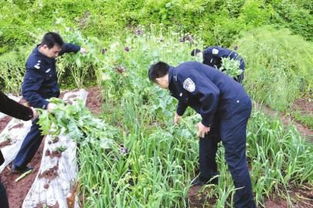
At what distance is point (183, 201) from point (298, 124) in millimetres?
2760

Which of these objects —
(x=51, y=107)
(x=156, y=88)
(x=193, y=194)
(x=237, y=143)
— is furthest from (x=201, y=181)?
(x=51, y=107)

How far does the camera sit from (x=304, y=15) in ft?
29.6

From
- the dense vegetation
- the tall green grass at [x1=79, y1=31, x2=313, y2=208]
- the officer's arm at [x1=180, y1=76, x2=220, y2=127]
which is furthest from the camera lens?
the dense vegetation

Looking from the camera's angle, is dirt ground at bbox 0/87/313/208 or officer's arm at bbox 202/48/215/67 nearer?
dirt ground at bbox 0/87/313/208

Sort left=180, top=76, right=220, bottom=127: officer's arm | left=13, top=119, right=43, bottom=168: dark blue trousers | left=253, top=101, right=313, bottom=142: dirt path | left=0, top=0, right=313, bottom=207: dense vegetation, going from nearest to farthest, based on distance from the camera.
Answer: left=180, top=76, right=220, bottom=127: officer's arm
left=0, top=0, right=313, bottom=207: dense vegetation
left=13, top=119, right=43, bottom=168: dark blue trousers
left=253, top=101, right=313, bottom=142: dirt path

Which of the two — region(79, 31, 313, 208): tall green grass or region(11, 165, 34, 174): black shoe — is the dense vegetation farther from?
region(11, 165, 34, 174): black shoe

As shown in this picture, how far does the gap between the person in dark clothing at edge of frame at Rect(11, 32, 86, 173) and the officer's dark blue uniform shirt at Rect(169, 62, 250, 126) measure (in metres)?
1.22

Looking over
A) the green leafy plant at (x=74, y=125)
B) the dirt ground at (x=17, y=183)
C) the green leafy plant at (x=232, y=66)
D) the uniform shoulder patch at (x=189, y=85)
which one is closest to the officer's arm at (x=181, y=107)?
the uniform shoulder patch at (x=189, y=85)

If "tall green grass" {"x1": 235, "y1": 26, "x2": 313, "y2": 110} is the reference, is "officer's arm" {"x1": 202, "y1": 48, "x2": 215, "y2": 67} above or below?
above

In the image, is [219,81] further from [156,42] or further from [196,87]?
[156,42]

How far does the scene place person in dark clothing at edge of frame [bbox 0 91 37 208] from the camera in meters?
3.30

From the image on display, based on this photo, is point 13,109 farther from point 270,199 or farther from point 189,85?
point 270,199

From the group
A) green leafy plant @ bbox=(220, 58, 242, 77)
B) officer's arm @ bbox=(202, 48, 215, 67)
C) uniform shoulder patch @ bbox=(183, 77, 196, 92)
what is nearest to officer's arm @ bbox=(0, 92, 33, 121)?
uniform shoulder patch @ bbox=(183, 77, 196, 92)

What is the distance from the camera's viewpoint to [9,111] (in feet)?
11.2
